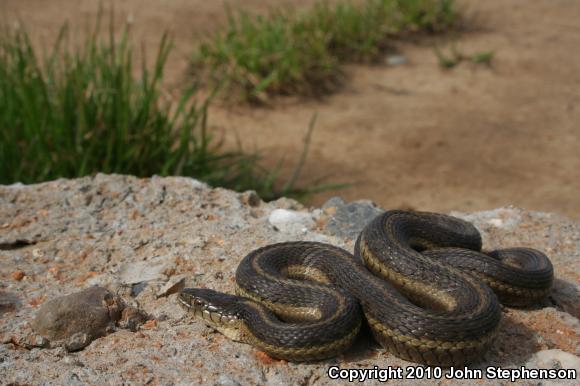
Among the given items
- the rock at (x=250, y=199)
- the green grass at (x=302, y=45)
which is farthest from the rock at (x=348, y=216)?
the green grass at (x=302, y=45)

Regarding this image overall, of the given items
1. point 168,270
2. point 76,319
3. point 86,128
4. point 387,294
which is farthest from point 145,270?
point 86,128

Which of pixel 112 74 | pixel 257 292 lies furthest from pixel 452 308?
pixel 112 74

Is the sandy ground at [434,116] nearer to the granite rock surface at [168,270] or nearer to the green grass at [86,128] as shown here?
the green grass at [86,128]

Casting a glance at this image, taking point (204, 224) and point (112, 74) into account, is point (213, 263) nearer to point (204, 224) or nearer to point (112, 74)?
point (204, 224)

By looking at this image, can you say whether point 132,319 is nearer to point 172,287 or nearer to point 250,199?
point 172,287

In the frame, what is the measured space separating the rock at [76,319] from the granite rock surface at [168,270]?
26 mm

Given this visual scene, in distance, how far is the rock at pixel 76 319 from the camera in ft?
12.8

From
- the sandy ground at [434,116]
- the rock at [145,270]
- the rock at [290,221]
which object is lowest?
the sandy ground at [434,116]

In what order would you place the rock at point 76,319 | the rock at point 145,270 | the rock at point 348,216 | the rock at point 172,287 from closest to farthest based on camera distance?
the rock at point 76,319 < the rock at point 172,287 < the rock at point 145,270 < the rock at point 348,216

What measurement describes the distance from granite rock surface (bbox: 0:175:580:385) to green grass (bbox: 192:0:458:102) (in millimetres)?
4543

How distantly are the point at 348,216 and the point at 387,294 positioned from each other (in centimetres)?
142

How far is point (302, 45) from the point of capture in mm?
10625

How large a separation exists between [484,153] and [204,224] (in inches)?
207

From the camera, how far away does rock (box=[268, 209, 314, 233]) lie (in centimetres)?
517
